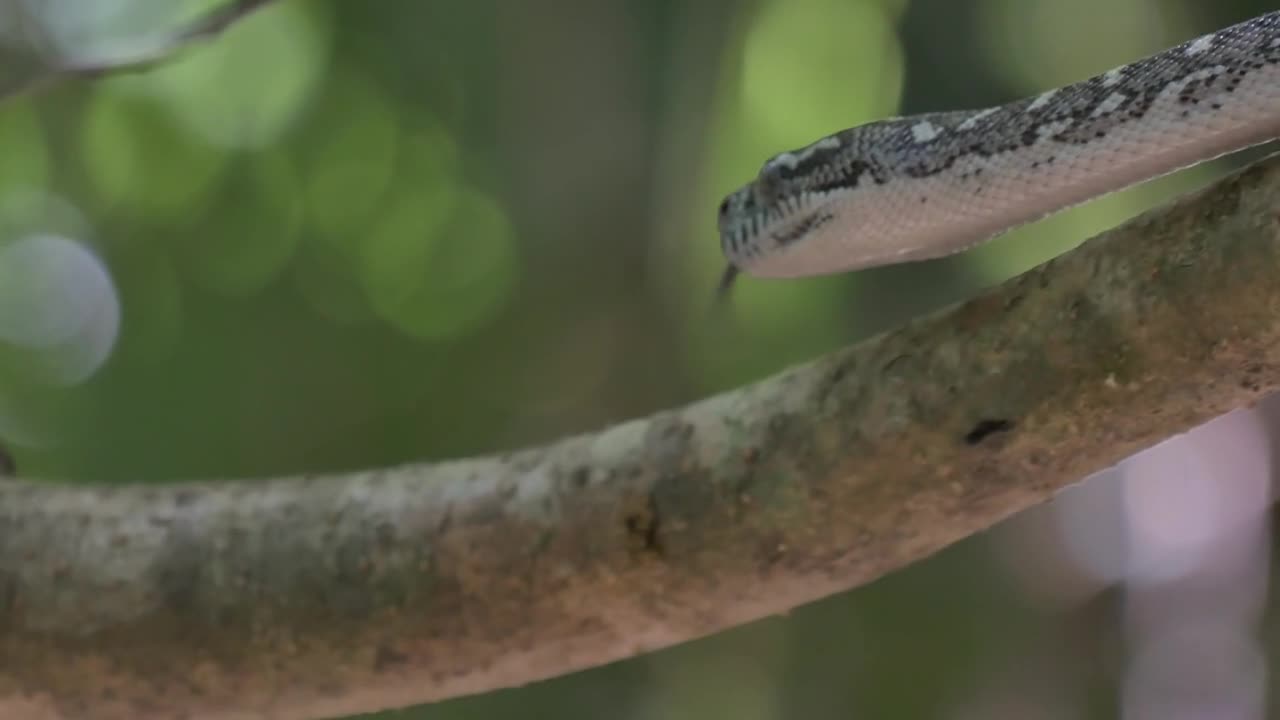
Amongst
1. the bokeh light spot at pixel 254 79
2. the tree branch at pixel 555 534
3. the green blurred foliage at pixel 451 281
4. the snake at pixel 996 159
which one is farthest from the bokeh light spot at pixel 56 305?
the snake at pixel 996 159

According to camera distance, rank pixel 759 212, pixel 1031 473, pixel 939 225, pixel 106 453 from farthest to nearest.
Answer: pixel 106 453 → pixel 759 212 → pixel 939 225 → pixel 1031 473

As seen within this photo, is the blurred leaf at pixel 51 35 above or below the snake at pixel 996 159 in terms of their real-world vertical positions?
above

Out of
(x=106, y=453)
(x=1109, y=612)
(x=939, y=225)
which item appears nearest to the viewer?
(x=939, y=225)

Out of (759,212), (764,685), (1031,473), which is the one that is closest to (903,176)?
(759,212)

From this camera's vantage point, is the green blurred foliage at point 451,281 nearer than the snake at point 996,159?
No

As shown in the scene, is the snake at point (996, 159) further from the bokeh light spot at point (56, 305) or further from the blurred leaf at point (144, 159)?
the bokeh light spot at point (56, 305)

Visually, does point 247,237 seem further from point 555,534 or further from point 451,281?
point 555,534

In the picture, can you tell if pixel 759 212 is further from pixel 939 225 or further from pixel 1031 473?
pixel 1031 473
